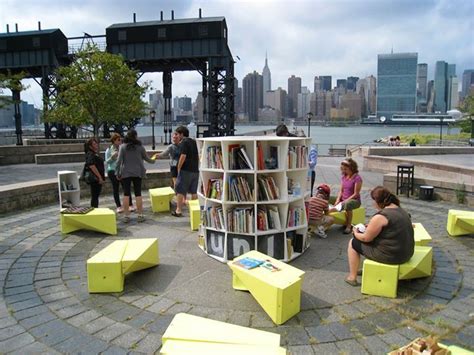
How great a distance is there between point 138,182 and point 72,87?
14.7 m

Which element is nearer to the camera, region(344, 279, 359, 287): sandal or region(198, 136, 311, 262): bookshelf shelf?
region(344, 279, 359, 287): sandal

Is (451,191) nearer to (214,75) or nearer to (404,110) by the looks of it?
(214,75)

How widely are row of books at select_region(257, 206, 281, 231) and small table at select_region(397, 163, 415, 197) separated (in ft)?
21.0

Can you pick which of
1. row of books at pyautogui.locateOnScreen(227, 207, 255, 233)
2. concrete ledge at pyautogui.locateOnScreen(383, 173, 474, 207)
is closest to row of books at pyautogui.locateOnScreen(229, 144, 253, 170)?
row of books at pyautogui.locateOnScreen(227, 207, 255, 233)

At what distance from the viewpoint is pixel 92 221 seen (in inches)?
282

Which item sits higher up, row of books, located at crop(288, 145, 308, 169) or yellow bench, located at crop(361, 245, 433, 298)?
row of books, located at crop(288, 145, 308, 169)

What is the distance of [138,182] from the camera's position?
8.02 meters

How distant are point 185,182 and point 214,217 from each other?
266cm

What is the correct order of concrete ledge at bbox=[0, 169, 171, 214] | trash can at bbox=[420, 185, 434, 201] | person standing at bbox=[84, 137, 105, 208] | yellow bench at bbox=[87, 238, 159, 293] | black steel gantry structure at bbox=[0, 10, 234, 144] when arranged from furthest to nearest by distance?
black steel gantry structure at bbox=[0, 10, 234, 144] → trash can at bbox=[420, 185, 434, 201] → concrete ledge at bbox=[0, 169, 171, 214] → person standing at bbox=[84, 137, 105, 208] → yellow bench at bbox=[87, 238, 159, 293]

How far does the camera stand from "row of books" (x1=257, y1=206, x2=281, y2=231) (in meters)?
5.55

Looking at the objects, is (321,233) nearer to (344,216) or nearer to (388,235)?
(344,216)

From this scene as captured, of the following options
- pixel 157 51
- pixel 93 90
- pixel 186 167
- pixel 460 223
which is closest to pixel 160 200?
pixel 186 167

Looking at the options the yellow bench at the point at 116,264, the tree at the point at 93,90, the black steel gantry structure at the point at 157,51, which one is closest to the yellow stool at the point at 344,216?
the yellow bench at the point at 116,264

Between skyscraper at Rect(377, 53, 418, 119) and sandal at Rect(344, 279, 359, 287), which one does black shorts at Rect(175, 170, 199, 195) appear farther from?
skyscraper at Rect(377, 53, 418, 119)
